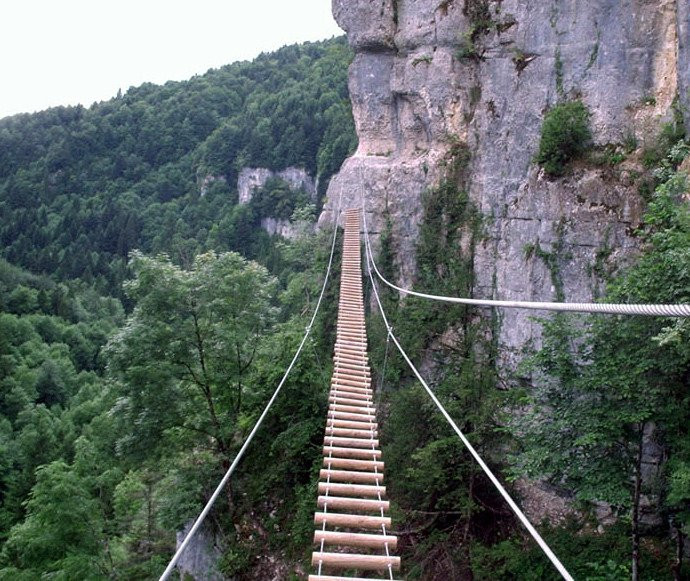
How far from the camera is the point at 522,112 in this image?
1355 cm

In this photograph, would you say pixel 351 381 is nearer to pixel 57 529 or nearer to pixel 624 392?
pixel 624 392

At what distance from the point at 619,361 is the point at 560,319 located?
111 cm

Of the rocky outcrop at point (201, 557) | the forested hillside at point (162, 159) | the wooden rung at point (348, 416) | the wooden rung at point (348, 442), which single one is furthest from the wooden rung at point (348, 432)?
the forested hillside at point (162, 159)

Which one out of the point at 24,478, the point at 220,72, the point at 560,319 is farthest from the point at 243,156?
the point at 560,319

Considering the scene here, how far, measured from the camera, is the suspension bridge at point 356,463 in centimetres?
340

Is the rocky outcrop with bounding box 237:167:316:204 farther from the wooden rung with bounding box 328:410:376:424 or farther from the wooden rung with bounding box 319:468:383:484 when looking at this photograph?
the wooden rung with bounding box 319:468:383:484

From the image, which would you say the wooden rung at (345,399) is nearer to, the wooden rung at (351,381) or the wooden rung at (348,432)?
the wooden rung at (351,381)

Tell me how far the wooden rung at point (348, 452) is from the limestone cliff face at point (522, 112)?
17.9 feet

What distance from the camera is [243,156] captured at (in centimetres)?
9112

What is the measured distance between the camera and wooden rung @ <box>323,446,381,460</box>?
7.08 meters

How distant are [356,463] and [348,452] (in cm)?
29

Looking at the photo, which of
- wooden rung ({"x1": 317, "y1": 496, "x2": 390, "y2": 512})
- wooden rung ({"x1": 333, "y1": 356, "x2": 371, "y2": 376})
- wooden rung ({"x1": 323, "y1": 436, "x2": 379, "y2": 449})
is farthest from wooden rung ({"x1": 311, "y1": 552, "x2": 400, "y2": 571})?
wooden rung ({"x1": 333, "y1": 356, "x2": 371, "y2": 376})

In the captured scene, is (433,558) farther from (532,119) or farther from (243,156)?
(243,156)

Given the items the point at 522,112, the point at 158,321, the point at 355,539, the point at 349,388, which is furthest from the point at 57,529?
the point at 522,112
